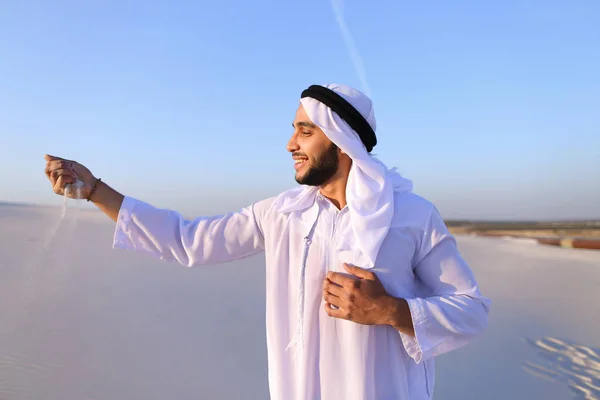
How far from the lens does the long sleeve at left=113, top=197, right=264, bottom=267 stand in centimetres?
191

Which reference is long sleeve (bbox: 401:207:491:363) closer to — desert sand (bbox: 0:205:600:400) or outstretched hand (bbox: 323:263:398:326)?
outstretched hand (bbox: 323:263:398:326)

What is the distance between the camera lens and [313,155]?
1.80m

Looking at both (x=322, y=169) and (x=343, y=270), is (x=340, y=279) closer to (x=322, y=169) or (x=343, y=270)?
(x=343, y=270)

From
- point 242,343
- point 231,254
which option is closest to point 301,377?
point 231,254

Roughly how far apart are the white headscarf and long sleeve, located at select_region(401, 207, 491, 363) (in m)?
0.17

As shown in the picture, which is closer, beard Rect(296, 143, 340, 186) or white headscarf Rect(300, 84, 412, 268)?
white headscarf Rect(300, 84, 412, 268)

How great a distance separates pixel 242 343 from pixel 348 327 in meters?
3.38

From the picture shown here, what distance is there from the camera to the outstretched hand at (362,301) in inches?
61.9

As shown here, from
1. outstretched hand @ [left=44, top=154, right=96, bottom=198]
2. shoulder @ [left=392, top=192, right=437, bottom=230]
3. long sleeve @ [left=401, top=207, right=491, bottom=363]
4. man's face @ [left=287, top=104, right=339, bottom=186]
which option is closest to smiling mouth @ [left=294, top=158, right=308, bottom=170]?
man's face @ [left=287, top=104, right=339, bottom=186]

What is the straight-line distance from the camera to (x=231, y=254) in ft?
6.46

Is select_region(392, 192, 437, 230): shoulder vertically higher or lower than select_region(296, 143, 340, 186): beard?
lower

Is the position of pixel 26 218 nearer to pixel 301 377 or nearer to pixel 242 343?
pixel 242 343

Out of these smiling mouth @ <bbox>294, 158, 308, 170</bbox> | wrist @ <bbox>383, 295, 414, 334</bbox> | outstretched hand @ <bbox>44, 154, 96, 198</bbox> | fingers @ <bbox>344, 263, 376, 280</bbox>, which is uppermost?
smiling mouth @ <bbox>294, 158, 308, 170</bbox>

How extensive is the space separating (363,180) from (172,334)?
144 inches
